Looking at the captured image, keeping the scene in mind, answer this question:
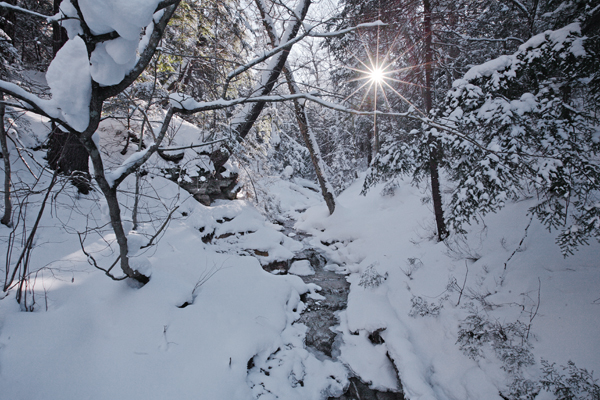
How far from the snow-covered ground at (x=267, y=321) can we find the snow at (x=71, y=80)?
81 centimetres

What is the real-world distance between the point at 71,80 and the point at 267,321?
345 cm

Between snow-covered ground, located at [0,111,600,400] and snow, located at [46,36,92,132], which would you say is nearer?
snow, located at [46,36,92,132]

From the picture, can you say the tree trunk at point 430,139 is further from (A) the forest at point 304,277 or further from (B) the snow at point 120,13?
(B) the snow at point 120,13

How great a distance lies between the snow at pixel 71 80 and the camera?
1.46m

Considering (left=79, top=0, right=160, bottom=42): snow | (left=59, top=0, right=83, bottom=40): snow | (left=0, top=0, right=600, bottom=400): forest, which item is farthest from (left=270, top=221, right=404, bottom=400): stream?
(left=59, top=0, right=83, bottom=40): snow

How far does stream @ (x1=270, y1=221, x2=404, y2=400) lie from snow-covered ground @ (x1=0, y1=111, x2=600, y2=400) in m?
0.13

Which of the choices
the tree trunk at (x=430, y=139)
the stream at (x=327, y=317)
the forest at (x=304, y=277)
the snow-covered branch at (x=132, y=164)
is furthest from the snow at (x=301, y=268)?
the snow-covered branch at (x=132, y=164)

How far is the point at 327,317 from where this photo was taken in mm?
4406

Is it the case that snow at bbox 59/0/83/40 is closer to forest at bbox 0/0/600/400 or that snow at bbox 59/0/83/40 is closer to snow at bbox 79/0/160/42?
forest at bbox 0/0/600/400

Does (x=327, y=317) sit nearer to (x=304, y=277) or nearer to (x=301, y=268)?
(x=304, y=277)

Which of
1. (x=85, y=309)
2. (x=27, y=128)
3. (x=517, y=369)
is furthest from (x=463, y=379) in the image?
(x=27, y=128)

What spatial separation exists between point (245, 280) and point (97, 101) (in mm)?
3236

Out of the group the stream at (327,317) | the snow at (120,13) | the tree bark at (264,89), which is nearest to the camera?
the snow at (120,13)

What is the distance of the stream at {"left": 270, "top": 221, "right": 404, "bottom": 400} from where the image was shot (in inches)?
119
